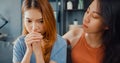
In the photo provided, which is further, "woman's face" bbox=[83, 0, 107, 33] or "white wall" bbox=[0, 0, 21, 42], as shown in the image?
"white wall" bbox=[0, 0, 21, 42]

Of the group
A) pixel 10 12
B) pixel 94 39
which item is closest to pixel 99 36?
pixel 94 39

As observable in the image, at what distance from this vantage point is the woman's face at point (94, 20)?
1.74ft

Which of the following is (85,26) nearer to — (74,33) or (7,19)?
(74,33)

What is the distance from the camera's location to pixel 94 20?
0.53 meters

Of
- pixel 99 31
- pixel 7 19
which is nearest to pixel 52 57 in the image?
pixel 99 31

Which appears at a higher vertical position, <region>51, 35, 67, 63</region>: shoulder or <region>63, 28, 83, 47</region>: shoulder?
<region>63, 28, 83, 47</region>: shoulder

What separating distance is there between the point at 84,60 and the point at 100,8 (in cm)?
15

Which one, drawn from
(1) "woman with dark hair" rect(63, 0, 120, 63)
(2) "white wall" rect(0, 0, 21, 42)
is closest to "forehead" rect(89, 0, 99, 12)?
(1) "woman with dark hair" rect(63, 0, 120, 63)

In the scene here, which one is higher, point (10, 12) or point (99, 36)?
point (10, 12)

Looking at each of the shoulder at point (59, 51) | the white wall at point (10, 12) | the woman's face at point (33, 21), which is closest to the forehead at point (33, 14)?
the woman's face at point (33, 21)

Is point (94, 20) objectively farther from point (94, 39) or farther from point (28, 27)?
point (28, 27)

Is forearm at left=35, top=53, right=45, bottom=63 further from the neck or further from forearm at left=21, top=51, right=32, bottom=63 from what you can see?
the neck

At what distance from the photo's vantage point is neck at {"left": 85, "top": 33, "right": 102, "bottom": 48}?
1.85 feet

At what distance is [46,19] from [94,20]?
0.39ft
